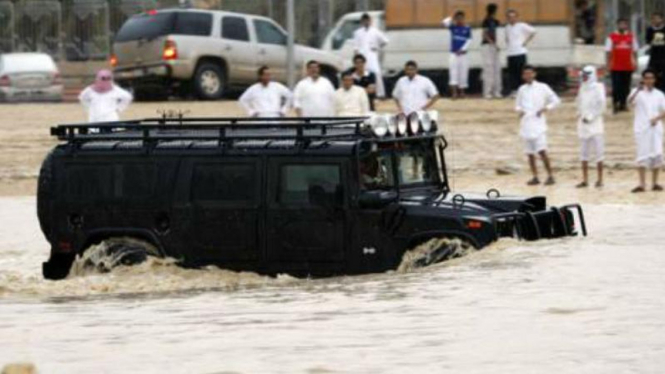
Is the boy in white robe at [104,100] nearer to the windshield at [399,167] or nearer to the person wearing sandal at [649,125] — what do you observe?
the person wearing sandal at [649,125]

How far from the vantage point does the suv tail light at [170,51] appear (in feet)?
132

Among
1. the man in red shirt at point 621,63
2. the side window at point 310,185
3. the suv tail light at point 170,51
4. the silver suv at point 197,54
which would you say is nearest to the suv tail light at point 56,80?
the silver suv at point 197,54

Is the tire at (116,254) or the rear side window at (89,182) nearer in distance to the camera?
the tire at (116,254)

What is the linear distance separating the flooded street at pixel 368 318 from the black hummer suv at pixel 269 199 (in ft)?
0.67

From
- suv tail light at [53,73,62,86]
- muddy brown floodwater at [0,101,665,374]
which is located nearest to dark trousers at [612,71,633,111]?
suv tail light at [53,73,62,86]

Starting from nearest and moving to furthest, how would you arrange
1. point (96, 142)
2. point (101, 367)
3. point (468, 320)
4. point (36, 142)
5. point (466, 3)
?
1. point (101, 367)
2. point (468, 320)
3. point (96, 142)
4. point (36, 142)
5. point (466, 3)

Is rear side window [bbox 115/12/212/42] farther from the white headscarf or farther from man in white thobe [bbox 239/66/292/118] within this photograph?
the white headscarf

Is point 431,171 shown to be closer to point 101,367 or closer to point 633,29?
point 101,367

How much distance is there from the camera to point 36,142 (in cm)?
3431

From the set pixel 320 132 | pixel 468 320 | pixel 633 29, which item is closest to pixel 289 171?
pixel 320 132

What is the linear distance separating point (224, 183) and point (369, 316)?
3.34 m

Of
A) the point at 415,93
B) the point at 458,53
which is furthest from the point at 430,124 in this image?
the point at 458,53

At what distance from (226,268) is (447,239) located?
1856 mm

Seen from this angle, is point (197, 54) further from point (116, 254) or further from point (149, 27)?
point (116, 254)
